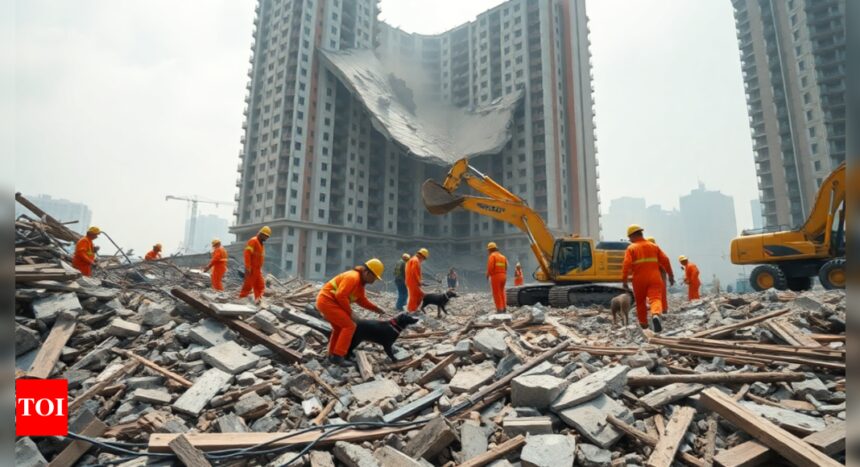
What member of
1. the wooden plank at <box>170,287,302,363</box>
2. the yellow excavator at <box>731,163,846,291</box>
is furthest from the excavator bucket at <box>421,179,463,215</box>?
the yellow excavator at <box>731,163,846,291</box>

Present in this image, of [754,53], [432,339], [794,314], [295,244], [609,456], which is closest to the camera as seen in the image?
[609,456]

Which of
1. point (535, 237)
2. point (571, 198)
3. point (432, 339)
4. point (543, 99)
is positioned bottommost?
point (432, 339)

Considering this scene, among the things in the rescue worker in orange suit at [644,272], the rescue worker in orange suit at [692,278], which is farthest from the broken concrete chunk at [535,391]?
the rescue worker in orange suit at [692,278]

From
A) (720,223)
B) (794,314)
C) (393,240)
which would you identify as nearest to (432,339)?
(794,314)

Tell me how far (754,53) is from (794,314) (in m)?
66.2

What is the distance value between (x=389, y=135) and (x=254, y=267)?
4322cm

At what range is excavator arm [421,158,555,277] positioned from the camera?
11.6 meters

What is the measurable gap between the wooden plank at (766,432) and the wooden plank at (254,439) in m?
2.97

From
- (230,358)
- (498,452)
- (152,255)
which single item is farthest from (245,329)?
(152,255)

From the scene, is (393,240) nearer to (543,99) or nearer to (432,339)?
(543,99)

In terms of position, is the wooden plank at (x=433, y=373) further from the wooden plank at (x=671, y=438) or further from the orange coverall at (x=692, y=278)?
the orange coverall at (x=692, y=278)

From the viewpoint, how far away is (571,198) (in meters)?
56.8

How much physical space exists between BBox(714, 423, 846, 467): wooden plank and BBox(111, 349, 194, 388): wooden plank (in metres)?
5.69

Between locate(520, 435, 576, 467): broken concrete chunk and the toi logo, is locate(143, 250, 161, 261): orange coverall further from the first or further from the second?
locate(520, 435, 576, 467): broken concrete chunk
